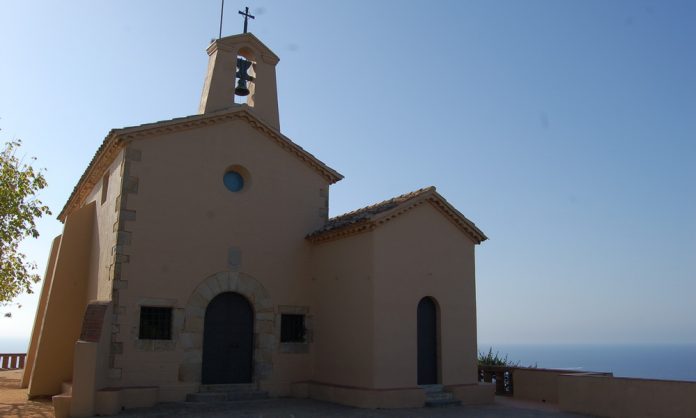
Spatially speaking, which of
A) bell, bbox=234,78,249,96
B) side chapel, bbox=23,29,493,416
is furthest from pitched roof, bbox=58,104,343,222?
bell, bbox=234,78,249,96

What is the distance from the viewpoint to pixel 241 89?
17156mm

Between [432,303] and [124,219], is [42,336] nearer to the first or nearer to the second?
[124,219]

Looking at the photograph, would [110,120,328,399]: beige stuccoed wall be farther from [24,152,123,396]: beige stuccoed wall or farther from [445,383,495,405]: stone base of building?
[445,383,495,405]: stone base of building

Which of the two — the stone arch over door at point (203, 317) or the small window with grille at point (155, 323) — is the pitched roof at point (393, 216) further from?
the small window with grille at point (155, 323)

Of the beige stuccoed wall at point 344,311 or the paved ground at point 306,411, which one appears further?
the beige stuccoed wall at point 344,311

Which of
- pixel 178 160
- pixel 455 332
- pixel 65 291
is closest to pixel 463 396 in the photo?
pixel 455 332

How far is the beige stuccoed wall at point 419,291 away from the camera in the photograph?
45.0 feet

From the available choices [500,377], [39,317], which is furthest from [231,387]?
[39,317]

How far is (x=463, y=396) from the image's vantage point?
47.3 ft

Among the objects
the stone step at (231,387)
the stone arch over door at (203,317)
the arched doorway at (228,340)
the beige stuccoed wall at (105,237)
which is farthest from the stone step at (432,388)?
the beige stuccoed wall at (105,237)

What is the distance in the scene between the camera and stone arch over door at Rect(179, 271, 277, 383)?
1369cm

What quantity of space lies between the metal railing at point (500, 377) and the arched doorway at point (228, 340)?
676 centimetres

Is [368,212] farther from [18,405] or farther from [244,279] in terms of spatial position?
[18,405]

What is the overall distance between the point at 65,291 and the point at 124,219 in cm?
395
